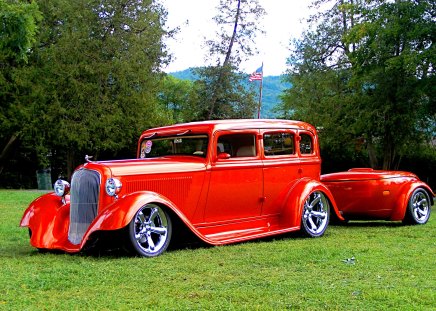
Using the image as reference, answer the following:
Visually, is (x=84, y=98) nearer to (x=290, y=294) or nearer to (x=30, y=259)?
(x=30, y=259)

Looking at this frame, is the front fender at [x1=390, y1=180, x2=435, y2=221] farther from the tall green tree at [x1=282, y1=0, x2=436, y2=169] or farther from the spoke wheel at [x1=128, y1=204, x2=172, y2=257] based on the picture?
the tall green tree at [x1=282, y1=0, x2=436, y2=169]

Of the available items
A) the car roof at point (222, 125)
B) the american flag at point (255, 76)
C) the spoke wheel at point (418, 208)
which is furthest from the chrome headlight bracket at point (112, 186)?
the american flag at point (255, 76)

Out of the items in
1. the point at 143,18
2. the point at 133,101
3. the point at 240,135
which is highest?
the point at 143,18

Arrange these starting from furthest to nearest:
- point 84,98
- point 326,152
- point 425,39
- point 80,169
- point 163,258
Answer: point 326,152 < point 84,98 < point 425,39 < point 80,169 < point 163,258

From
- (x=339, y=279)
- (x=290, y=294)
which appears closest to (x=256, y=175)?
(x=339, y=279)

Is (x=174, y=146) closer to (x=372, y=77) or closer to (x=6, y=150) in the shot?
(x=372, y=77)

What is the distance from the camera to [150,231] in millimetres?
6758

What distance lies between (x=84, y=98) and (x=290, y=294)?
23.5 metres

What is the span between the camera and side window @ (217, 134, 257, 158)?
26.2 ft

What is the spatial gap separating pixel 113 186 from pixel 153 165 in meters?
0.73

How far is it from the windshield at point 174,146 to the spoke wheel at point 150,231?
1.28 metres

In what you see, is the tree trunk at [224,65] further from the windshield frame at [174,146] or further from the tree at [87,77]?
the windshield frame at [174,146]

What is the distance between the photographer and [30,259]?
6492mm

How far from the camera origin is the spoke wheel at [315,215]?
850 centimetres
